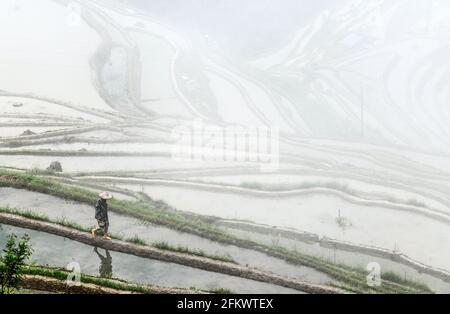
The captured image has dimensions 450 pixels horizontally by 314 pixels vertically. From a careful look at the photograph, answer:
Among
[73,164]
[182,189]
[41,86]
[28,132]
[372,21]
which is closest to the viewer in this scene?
[182,189]

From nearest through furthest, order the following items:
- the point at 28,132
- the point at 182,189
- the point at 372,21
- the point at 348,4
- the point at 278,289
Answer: the point at 278,289, the point at 182,189, the point at 28,132, the point at 372,21, the point at 348,4

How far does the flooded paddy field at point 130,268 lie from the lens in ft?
31.9

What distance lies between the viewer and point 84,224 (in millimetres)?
11500

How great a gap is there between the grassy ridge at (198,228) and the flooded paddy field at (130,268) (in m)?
1.43

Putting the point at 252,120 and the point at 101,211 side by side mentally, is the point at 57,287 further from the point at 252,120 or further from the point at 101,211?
the point at 252,120

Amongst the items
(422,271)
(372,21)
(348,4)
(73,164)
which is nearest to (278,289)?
(422,271)

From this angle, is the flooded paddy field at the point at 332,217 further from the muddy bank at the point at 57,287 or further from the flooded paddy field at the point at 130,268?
the muddy bank at the point at 57,287

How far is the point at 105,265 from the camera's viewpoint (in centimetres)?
1005

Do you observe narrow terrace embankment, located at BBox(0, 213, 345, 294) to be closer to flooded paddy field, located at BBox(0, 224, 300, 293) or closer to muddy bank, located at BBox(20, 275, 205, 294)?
flooded paddy field, located at BBox(0, 224, 300, 293)

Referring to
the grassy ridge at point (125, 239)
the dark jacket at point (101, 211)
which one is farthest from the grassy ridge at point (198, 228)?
the dark jacket at point (101, 211)

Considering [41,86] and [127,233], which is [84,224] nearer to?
[127,233]

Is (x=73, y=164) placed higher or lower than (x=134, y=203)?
higher

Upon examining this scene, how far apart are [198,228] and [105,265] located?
265 centimetres

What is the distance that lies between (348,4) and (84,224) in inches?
2130
